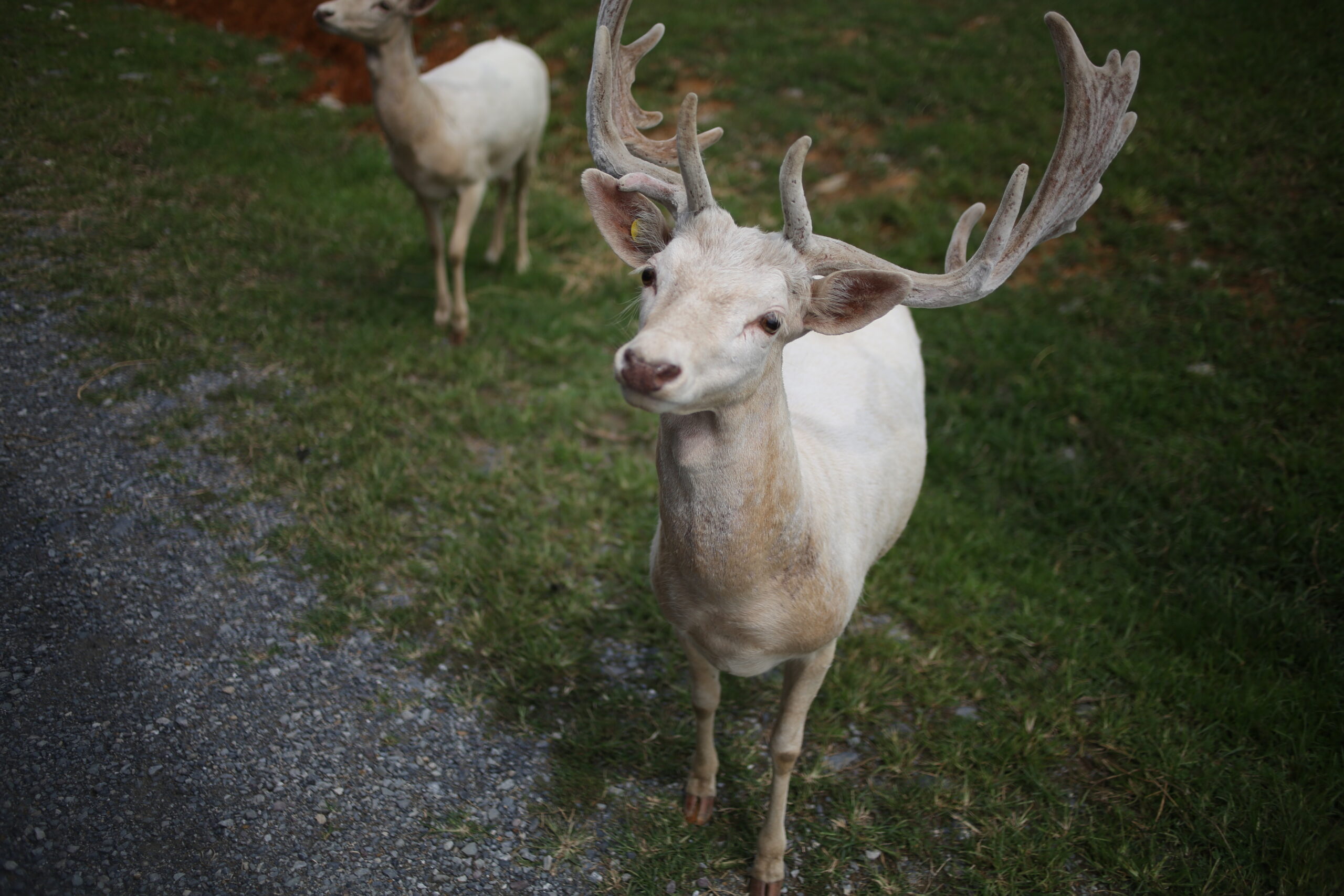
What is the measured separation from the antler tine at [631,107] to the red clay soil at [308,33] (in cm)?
747

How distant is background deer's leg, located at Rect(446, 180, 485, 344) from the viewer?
5.77 m

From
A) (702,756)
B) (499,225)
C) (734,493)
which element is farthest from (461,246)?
(734,493)

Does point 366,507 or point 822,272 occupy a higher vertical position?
point 822,272

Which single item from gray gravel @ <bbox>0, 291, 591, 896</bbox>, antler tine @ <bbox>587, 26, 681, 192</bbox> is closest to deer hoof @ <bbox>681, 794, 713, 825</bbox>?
gray gravel @ <bbox>0, 291, 591, 896</bbox>

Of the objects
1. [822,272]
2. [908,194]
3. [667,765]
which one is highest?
[822,272]

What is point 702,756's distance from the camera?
3.15m

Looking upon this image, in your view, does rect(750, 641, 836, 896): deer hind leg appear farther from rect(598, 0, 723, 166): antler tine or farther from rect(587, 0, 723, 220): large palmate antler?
rect(598, 0, 723, 166): antler tine

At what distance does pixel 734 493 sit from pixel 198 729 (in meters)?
2.20

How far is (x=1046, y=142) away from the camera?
7.17 metres

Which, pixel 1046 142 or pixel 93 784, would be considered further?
pixel 1046 142

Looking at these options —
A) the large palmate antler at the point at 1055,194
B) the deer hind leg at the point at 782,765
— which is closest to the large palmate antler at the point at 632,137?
the large palmate antler at the point at 1055,194

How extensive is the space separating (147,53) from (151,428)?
5.28 m

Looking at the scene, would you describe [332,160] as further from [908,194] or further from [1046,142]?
[1046,142]

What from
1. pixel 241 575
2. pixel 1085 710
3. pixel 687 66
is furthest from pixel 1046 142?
pixel 241 575
